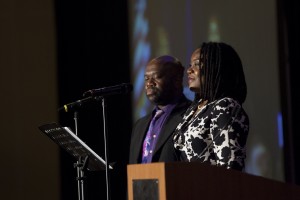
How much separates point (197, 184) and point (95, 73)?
3638 millimetres

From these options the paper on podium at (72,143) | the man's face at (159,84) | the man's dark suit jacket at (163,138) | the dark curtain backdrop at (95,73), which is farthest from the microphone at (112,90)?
the dark curtain backdrop at (95,73)

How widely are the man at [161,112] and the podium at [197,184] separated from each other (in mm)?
1716

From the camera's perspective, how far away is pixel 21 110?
601 cm

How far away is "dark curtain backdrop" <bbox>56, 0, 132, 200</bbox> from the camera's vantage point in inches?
237

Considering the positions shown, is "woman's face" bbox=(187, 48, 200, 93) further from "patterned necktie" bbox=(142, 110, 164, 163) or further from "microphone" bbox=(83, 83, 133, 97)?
"patterned necktie" bbox=(142, 110, 164, 163)

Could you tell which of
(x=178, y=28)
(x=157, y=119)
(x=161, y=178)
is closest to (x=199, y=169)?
(x=161, y=178)

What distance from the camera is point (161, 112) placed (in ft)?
15.4

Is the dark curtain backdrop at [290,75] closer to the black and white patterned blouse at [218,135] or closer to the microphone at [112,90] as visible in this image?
the microphone at [112,90]

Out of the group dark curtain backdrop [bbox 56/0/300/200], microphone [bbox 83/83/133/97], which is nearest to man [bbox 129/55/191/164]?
microphone [bbox 83/83/133/97]

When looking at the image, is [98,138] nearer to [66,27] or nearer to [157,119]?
[66,27]

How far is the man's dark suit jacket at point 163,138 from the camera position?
436 cm

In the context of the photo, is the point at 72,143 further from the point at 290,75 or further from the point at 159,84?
the point at 290,75

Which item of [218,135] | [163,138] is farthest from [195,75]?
[163,138]

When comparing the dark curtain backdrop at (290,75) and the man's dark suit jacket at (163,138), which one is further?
the dark curtain backdrop at (290,75)
